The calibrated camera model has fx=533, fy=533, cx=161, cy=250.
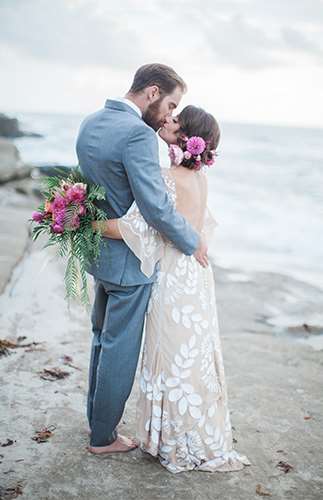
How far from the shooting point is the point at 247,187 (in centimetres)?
2169

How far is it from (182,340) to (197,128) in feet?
3.83

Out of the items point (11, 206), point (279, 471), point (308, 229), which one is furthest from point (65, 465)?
point (308, 229)

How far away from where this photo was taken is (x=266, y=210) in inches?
648

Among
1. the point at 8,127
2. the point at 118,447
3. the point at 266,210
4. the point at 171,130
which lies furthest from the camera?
the point at 8,127

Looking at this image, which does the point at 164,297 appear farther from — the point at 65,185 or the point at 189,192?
the point at 65,185

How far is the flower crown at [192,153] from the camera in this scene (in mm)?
2863

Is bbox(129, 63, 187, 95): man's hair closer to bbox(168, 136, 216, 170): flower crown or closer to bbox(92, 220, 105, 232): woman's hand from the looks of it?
bbox(168, 136, 216, 170): flower crown

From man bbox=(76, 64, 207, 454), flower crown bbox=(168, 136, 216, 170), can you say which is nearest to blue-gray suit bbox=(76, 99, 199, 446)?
man bbox=(76, 64, 207, 454)

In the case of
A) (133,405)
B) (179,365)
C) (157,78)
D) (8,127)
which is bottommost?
(133,405)

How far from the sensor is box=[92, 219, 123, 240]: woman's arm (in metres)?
2.82

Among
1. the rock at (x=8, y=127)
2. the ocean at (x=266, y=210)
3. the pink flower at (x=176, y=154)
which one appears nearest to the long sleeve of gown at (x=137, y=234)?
the pink flower at (x=176, y=154)

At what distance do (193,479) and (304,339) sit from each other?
329 cm

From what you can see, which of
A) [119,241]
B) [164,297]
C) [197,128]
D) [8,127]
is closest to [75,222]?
[119,241]

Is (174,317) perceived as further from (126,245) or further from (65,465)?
(65,465)
